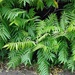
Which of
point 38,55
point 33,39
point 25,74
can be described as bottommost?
point 25,74

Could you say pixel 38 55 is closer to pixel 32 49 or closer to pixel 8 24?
pixel 32 49

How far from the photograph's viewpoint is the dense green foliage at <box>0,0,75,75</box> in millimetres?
5289

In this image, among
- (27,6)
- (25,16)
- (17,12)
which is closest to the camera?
(17,12)

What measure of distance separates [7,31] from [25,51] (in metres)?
0.61

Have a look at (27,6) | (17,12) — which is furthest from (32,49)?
(27,6)

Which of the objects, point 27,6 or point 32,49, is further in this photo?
point 27,6

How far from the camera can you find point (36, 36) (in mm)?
5523

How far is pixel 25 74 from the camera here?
5465 millimetres

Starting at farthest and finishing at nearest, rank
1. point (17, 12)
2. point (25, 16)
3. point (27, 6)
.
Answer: point (27, 6) < point (25, 16) < point (17, 12)

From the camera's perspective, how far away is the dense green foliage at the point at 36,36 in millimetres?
5289

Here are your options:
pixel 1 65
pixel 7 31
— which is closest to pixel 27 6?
pixel 7 31

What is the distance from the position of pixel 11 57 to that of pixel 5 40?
0.41 metres

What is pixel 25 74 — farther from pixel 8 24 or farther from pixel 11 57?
pixel 8 24

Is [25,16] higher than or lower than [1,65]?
higher
